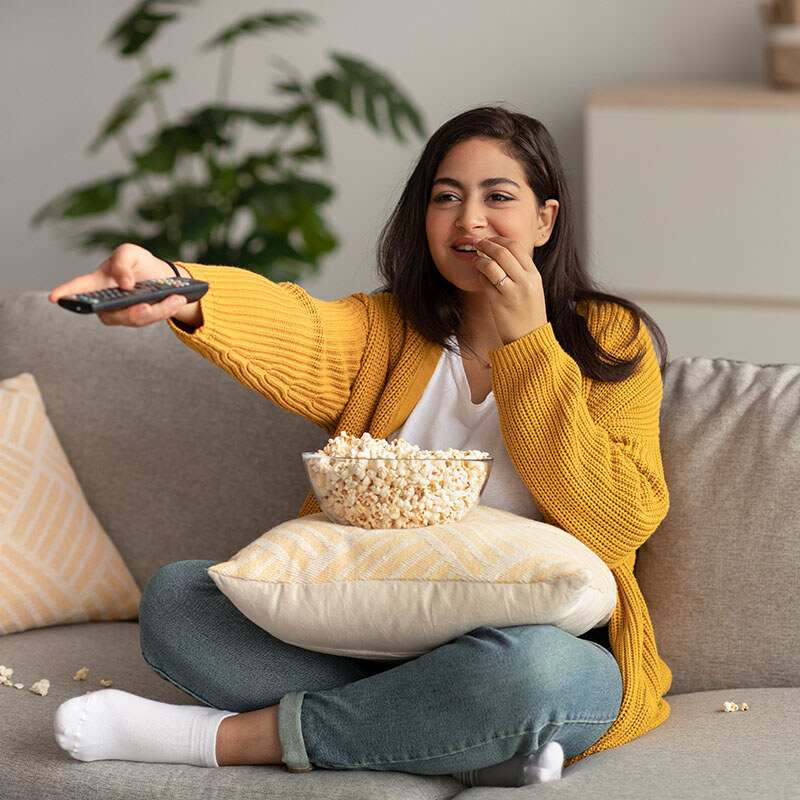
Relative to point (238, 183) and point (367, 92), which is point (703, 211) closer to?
point (367, 92)

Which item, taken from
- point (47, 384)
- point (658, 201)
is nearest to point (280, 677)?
point (47, 384)

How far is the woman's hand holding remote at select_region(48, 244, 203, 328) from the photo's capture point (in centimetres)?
121

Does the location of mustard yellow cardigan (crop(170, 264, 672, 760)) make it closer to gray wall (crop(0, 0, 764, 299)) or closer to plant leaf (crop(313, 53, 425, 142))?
plant leaf (crop(313, 53, 425, 142))

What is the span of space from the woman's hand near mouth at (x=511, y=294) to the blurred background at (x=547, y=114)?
41.3 inches

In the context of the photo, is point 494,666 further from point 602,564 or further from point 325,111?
point 325,111

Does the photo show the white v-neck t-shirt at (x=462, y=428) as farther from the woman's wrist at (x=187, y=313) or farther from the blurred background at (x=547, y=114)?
the blurred background at (x=547, y=114)

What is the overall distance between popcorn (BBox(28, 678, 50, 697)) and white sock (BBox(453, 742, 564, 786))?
0.53m

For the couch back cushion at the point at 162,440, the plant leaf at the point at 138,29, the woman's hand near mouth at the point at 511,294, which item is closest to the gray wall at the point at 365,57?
the plant leaf at the point at 138,29

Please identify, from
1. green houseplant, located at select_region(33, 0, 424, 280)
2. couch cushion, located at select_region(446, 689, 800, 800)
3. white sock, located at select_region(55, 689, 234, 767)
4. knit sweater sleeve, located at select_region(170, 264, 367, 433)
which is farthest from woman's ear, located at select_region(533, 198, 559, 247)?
green houseplant, located at select_region(33, 0, 424, 280)

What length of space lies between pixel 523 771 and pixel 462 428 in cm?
47

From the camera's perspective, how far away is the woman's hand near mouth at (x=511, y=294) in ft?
4.60

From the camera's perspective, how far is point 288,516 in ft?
5.64

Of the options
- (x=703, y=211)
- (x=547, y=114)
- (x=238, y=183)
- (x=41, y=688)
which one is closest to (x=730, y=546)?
(x=41, y=688)

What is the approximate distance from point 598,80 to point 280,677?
2.53 m
